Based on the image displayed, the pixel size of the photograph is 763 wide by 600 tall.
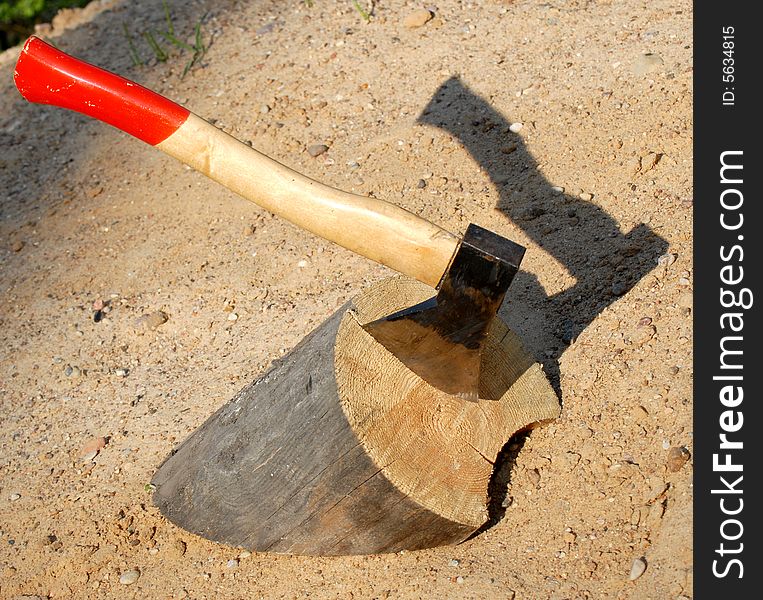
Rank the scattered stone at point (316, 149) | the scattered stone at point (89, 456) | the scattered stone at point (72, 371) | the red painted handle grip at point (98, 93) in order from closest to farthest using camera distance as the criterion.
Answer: the red painted handle grip at point (98, 93) < the scattered stone at point (89, 456) < the scattered stone at point (72, 371) < the scattered stone at point (316, 149)

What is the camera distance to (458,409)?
2572 millimetres

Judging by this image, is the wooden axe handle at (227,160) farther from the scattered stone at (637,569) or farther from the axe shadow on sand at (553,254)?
the scattered stone at (637,569)

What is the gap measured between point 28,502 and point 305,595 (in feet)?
3.62

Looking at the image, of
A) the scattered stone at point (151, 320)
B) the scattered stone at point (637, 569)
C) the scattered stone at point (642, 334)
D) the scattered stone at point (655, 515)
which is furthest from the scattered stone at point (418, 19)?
the scattered stone at point (637, 569)

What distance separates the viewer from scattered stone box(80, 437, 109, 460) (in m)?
3.19

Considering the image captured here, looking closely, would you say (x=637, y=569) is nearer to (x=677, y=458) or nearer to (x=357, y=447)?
(x=677, y=458)

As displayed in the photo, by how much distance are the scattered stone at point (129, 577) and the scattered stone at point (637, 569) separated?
1.45m

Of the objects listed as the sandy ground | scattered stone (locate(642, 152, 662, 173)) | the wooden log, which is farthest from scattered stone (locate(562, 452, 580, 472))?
scattered stone (locate(642, 152, 662, 173))

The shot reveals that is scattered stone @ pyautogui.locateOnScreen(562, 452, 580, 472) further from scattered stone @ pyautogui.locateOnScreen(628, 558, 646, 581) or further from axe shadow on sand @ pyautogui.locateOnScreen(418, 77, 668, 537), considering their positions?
scattered stone @ pyautogui.locateOnScreen(628, 558, 646, 581)

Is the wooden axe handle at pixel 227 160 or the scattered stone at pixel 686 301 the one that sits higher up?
the wooden axe handle at pixel 227 160

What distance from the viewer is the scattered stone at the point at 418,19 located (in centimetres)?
457

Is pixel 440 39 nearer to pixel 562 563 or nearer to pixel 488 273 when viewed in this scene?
pixel 488 273

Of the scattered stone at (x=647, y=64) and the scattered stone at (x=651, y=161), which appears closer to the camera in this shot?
the scattered stone at (x=651, y=161)

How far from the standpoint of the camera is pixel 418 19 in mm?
4578
